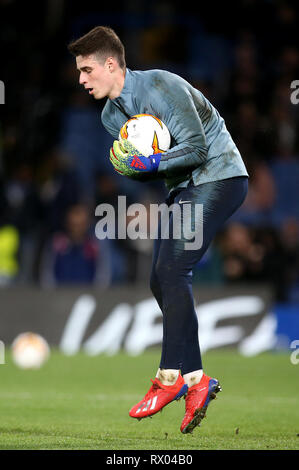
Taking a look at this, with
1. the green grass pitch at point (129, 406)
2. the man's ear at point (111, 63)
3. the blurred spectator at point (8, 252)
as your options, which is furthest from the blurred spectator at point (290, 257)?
the man's ear at point (111, 63)

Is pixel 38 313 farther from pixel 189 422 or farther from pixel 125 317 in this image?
pixel 189 422

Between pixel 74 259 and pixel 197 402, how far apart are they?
23.9 ft

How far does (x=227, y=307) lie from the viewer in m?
12.1

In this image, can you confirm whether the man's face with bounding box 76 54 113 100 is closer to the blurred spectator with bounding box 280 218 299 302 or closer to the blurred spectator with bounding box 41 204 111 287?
the blurred spectator with bounding box 41 204 111 287

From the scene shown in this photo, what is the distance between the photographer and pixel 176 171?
18.1 ft

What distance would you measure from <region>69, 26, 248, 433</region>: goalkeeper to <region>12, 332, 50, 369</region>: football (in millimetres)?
5071

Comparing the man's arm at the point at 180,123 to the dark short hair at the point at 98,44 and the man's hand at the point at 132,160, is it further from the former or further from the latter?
the dark short hair at the point at 98,44

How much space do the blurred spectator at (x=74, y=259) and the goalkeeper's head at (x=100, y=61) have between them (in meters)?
6.95

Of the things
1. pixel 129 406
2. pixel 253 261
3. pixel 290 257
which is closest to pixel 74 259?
pixel 253 261

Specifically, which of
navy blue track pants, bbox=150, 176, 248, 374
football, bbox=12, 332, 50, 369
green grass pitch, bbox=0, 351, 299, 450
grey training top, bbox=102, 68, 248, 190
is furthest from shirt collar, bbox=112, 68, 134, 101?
football, bbox=12, 332, 50, 369

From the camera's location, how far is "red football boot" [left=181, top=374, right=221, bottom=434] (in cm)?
557

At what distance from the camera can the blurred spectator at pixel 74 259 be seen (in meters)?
12.6

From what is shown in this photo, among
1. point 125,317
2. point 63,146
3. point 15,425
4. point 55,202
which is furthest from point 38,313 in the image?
point 15,425

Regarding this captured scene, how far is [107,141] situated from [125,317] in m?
4.21
